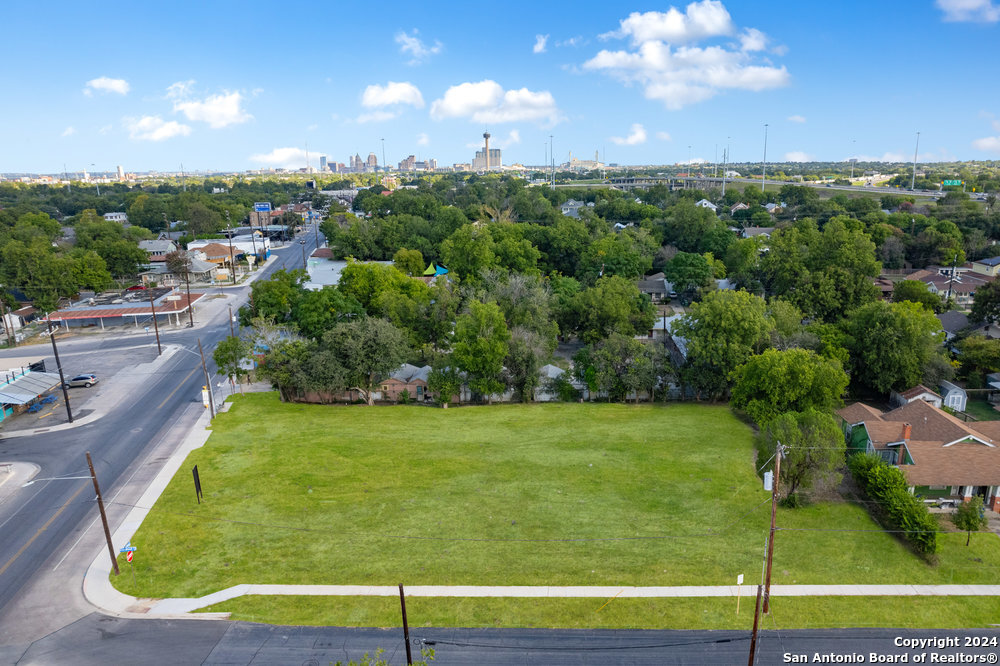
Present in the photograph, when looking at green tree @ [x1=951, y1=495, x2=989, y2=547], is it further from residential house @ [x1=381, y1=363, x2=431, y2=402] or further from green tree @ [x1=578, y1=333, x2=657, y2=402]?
residential house @ [x1=381, y1=363, x2=431, y2=402]

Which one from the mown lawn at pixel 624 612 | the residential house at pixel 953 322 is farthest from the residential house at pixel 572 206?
the mown lawn at pixel 624 612

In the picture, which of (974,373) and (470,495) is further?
(974,373)

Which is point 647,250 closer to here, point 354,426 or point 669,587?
point 354,426

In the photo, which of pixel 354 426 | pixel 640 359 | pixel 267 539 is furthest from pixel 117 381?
pixel 640 359

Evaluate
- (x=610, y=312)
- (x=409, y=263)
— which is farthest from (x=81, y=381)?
(x=409, y=263)

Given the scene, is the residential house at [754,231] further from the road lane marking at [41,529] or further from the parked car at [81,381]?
the road lane marking at [41,529]

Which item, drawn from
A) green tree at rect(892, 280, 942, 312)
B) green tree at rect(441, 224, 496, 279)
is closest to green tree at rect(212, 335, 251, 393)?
green tree at rect(441, 224, 496, 279)

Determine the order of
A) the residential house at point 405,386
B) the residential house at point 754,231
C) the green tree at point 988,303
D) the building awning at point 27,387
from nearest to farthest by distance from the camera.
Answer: the building awning at point 27,387
the residential house at point 405,386
the green tree at point 988,303
the residential house at point 754,231
